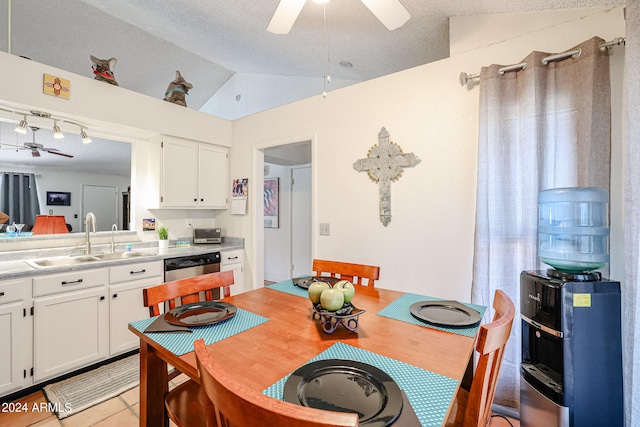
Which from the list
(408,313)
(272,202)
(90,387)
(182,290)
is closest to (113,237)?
(90,387)

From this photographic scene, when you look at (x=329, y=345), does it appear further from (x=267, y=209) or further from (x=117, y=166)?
(x=267, y=209)

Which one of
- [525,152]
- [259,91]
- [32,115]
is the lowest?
[525,152]

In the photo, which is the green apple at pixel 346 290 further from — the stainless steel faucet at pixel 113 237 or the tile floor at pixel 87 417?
the stainless steel faucet at pixel 113 237

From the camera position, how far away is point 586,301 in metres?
1.27

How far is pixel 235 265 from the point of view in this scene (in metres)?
3.36

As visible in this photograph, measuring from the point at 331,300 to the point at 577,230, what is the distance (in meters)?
1.36

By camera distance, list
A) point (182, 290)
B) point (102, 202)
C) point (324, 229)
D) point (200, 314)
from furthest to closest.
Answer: point (102, 202), point (324, 229), point (182, 290), point (200, 314)

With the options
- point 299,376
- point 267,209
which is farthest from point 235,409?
point 267,209

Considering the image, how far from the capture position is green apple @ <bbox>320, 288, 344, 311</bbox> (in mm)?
1055

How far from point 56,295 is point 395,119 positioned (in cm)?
289

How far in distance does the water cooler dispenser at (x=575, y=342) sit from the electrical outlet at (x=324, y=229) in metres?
1.64

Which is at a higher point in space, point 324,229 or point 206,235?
point 324,229

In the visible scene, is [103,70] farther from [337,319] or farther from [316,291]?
[337,319]

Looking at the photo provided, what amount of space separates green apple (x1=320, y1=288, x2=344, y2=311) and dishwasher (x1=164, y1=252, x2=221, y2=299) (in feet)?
6.44
